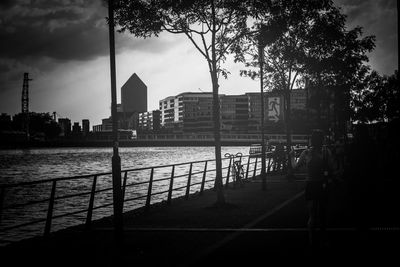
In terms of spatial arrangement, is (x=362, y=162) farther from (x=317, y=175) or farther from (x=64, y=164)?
(x=64, y=164)

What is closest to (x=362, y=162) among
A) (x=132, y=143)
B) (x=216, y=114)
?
(x=216, y=114)

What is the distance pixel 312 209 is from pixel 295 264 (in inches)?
58.8

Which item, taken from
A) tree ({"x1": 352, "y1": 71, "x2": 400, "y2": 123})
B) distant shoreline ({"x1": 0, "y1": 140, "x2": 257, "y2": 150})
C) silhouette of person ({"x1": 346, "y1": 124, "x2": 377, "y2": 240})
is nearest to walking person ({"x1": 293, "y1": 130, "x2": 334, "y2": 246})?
silhouette of person ({"x1": 346, "y1": 124, "x2": 377, "y2": 240})

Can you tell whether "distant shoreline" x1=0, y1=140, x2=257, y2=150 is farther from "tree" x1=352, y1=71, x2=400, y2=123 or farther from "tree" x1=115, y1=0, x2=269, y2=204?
"tree" x1=115, y1=0, x2=269, y2=204

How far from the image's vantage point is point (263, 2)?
14.5 meters

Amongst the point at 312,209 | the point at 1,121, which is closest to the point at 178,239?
the point at 312,209

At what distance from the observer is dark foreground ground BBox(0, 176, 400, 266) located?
290 inches

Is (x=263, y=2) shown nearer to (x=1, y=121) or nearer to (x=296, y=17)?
(x=296, y=17)

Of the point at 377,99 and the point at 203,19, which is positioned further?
the point at 377,99

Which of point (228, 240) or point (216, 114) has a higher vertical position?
point (216, 114)

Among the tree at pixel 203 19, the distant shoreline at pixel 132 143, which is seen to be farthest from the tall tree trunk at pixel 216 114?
the distant shoreline at pixel 132 143

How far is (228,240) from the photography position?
8.90 meters

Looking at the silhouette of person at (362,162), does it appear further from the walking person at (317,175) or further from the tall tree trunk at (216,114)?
the tall tree trunk at (216,114)

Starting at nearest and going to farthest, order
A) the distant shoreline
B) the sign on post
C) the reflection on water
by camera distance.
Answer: the sign on post, the reflection on water, the distant shoreline
